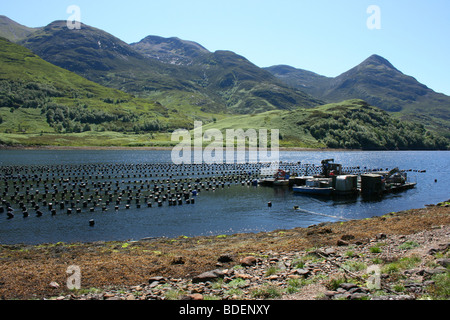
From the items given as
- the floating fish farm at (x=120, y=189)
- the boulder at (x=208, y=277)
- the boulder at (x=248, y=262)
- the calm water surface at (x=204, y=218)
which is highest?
the boulder at (x=208, y=277)

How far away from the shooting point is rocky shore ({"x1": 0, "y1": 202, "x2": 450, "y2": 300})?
13219mm

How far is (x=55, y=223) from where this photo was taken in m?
41.2

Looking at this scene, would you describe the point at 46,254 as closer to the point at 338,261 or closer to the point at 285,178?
the point at 338,261

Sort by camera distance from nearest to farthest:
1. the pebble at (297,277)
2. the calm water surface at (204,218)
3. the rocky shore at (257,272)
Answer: the pebble at (297,277) → the rocky shore at (257,272) → the calm water surface at (204,218)

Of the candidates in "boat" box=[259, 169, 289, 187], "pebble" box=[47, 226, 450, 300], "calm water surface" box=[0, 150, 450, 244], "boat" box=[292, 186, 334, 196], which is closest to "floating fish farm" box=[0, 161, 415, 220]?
"boat" box=[259, 169, 289, 187]

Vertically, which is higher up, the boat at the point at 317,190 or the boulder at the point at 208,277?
the boulder at the point at 208,277

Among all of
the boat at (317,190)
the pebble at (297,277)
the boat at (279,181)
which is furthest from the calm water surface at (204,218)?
the pebble at (297,277)

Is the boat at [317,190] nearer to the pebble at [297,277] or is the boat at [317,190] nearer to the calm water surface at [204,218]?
the calm water surface at [204,218]

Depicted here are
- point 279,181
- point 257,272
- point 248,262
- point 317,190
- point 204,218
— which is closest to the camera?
point 257,272

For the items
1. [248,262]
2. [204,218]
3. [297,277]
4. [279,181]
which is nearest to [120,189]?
[204,218]

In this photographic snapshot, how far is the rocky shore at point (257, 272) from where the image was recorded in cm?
1322

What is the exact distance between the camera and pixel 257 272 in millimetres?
16828

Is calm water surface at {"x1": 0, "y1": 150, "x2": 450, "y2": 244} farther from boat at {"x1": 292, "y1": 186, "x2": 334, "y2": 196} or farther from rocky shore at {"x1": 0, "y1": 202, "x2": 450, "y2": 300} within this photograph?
rocky shore at {"x1": 0, "y1": 202, "x2": 450, "y2": 300}

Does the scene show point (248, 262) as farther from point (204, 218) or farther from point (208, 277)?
point (204, 218)
